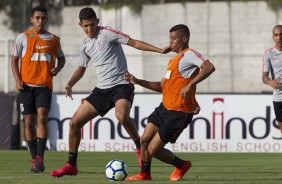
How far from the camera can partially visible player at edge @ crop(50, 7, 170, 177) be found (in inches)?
496

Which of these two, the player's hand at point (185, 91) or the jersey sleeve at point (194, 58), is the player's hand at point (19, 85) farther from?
the player's hand at point (185, 91)

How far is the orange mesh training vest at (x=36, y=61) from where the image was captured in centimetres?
1386

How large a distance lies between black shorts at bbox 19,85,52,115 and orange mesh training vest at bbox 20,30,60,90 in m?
0.09

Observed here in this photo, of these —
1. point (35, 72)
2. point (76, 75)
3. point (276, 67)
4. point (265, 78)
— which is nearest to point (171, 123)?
point (76, 75)

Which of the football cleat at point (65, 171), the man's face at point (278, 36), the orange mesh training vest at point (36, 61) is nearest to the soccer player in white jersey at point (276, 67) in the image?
the man's face at point (278, 36)

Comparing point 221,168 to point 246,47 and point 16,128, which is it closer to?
point 16,128

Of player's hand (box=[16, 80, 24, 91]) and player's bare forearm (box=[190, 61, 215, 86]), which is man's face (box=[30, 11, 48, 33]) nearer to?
player's hand (box=[16, 80, 24, 91])

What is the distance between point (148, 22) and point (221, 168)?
1851 cm

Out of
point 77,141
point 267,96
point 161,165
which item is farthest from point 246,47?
point 77,141

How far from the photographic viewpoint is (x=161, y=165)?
618 inches

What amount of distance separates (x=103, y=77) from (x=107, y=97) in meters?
0.30

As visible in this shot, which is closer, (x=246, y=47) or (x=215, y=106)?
(x=215, y=106)

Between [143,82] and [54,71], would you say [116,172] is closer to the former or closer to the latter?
[143,82]

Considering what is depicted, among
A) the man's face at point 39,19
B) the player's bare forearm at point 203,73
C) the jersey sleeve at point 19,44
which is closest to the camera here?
the player's bare forearm at point 203,73
